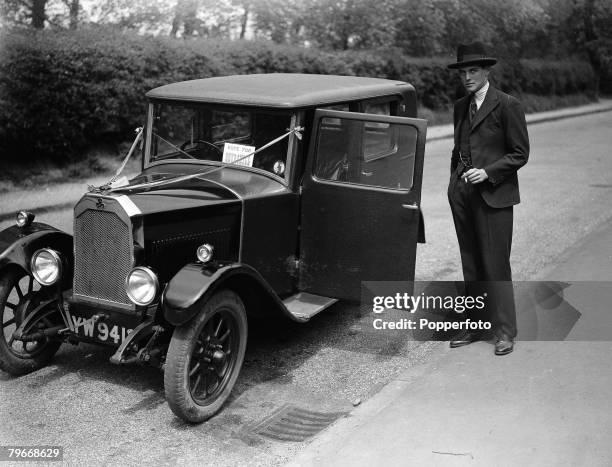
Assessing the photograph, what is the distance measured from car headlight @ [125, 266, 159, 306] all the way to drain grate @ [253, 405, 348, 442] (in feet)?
3.24

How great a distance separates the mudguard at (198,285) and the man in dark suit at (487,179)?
62.5 inches

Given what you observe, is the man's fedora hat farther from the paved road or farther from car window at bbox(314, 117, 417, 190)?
the paved road

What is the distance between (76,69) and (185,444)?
10.1 meters

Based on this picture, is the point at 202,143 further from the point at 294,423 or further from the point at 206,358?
the point at 294,423

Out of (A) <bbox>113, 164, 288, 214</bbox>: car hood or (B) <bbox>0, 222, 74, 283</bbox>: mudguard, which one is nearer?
(A) <bbox>113, 164, 288, 214</bbox>: car hood

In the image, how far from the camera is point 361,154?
210 inches

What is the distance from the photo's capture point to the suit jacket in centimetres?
494

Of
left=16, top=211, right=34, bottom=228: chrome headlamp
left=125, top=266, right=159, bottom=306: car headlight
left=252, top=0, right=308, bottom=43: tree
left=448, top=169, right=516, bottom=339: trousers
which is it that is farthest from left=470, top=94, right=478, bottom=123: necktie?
left=252, top=0, right=308, bottom=43: tree

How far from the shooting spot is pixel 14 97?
11883mm

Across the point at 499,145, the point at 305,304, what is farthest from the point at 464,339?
the point at 499,145

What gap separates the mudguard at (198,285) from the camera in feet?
13.2

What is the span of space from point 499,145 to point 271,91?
5.49ft

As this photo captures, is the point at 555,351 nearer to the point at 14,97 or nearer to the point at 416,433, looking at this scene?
the point at 416,433

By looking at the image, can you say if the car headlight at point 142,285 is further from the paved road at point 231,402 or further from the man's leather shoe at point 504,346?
the man's leather shoe at point 504,346
